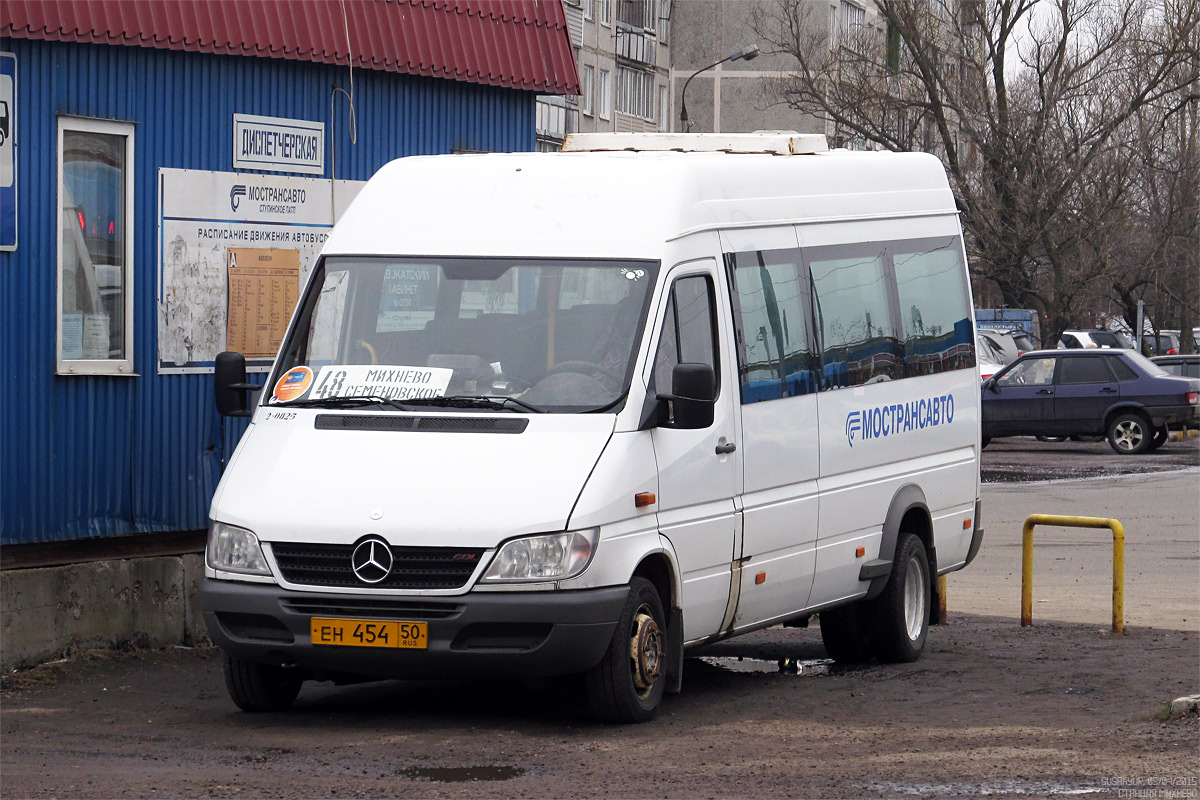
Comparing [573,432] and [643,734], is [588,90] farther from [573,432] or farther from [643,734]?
[643,734]

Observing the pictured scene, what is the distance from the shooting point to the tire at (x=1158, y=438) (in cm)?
3025

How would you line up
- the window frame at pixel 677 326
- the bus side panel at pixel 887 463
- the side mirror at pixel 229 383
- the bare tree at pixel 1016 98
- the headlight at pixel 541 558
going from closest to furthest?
the headlight at pixel 541 558, the window frame at pixel 677 326, the side mirror at pixel 229 383, the bus side panel at pixel 887 463, the bare tree at pixel 1016 98

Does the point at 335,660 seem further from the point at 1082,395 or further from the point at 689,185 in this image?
the point at 1082,395

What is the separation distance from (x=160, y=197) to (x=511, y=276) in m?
3.28

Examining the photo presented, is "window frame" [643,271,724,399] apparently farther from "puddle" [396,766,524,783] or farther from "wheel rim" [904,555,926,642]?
"wheel rim" [904,555,926,642]

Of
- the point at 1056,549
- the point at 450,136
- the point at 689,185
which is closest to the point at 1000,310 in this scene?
the point at 1056,549

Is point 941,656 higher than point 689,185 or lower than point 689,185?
lower

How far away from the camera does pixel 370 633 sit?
7957 mm

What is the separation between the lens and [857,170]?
1091 cm

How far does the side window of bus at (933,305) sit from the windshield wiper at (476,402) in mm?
3353

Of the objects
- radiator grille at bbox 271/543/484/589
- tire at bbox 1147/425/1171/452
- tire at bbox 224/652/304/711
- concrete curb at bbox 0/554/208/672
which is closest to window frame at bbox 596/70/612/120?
tire at bbox 1147/425/1171/452

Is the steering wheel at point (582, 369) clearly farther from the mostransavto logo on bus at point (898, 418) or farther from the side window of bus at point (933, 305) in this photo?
the side window of bus at point (933, 305)

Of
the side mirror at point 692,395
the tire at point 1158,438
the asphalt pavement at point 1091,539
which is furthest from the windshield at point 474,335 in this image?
the tire at point 1158,438

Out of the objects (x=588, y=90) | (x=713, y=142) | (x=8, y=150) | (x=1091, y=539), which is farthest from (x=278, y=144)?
(x=588, y=90)
